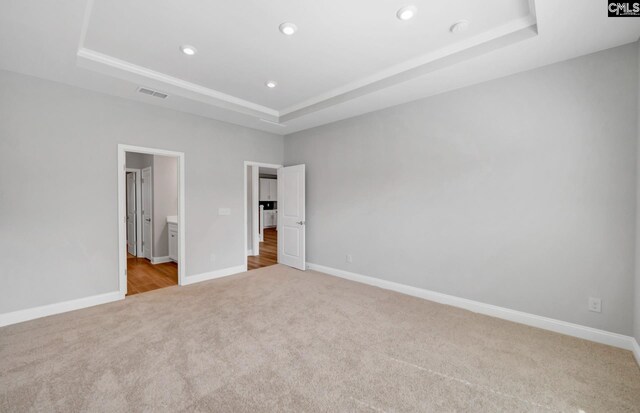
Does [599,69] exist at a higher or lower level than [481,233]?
higher

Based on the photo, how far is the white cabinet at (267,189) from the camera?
11.2 meters

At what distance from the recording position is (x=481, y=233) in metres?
3.16

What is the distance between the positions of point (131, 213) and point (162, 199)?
1.31 meters

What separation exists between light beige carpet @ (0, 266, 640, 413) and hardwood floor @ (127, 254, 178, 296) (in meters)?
0.72

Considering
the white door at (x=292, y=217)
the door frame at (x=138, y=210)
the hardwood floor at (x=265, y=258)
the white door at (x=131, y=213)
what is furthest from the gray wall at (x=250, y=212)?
the white door at (x=131, y=213)

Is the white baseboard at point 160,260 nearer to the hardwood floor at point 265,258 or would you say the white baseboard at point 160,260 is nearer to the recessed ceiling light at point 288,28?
the hardwood floor at point 265,258

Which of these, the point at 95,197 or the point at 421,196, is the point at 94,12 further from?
the point at 421,196

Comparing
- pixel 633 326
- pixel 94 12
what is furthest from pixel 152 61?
pixel 633 326

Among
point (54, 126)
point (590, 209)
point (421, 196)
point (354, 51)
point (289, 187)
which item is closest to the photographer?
point (590, 209)

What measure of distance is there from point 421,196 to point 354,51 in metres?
2.01

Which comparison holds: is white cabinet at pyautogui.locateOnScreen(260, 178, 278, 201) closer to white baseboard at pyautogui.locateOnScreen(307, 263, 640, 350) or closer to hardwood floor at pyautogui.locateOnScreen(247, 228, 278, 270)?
hardwood floor at pyautogui.locateOnScreen(247, 228, 278, 270)

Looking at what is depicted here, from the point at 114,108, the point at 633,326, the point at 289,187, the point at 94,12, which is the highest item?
the point at 94,12

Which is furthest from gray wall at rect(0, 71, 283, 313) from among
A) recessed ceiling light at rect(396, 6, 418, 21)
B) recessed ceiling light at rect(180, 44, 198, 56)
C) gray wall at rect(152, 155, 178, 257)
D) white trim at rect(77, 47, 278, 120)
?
recessed ceiling light at rect(396, 6, 418, 21)

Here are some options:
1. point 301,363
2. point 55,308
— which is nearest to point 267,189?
point 55,308
